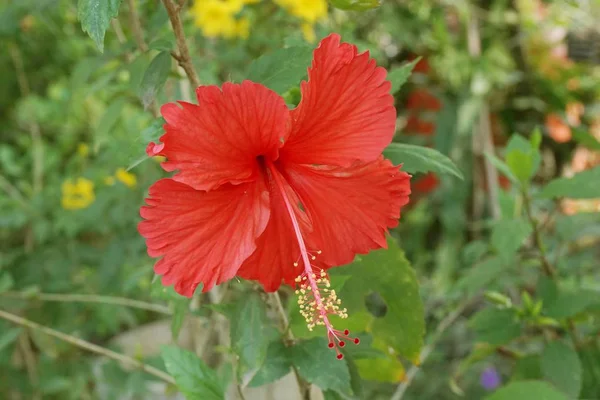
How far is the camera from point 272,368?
60 centimetres

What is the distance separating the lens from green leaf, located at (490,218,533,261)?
830 mm

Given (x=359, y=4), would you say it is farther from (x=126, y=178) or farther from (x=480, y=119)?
(x=480, y=119)

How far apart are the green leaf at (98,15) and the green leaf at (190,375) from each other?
0.28 metres

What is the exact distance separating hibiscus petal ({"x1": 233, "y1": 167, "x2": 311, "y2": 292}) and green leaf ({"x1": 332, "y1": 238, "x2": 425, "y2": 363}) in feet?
0.36

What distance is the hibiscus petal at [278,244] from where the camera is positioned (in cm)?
51

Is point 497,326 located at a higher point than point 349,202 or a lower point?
lower

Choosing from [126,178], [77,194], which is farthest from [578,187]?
[77,194]

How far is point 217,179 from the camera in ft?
1.57

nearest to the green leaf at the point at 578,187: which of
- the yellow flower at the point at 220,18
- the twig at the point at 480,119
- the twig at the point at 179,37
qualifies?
the twig at the point at 179,37

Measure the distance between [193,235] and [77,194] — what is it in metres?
1.14

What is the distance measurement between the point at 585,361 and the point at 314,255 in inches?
23.9

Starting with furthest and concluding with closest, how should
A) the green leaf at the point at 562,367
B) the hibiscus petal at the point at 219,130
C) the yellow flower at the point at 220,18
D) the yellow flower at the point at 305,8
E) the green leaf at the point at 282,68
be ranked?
the yellow flower at the point at 305,8 → the yellow flower at the point at 220,18 → the green leaf at the point at 562,367 → the green leaf at the point at 282,68 → the hibiscus petal at the point at 219,130

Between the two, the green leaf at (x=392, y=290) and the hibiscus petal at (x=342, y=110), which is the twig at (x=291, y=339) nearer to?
the green leaf at (x=392, y=290)

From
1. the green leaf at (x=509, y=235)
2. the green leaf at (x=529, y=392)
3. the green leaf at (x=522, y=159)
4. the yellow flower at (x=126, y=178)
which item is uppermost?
the yellow flower at (x=126, y=178)
